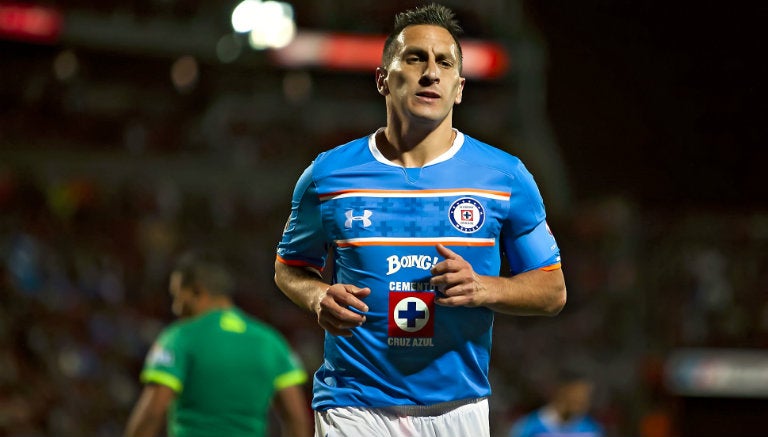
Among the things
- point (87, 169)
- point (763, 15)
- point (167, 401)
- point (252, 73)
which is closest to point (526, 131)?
point (252, 73)

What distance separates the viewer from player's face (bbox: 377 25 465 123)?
348 centimetres

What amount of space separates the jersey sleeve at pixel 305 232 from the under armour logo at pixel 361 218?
169 millimetres

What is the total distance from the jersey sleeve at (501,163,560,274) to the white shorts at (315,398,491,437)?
0.56 metres

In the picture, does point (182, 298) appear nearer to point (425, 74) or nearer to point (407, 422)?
point (407, 422)

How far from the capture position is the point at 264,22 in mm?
21109

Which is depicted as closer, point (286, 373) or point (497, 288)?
point (497, 288)

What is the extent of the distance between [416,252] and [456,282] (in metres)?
0.30

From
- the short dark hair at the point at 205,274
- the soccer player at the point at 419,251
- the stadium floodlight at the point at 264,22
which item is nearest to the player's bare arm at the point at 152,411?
the short dark hair at the point at 205,274

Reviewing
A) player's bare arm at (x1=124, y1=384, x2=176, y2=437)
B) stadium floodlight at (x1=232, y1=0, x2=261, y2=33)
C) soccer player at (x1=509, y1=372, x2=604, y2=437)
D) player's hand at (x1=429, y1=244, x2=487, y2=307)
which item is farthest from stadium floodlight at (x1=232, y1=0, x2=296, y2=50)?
player's hand at (x1=429, y1=244, x2=487, y2=307)

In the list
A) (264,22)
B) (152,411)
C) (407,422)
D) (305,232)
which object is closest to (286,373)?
(152,411)

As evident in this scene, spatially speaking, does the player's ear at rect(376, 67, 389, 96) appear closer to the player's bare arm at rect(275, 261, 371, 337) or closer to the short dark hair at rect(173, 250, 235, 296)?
the player's bare arm at rect(275, 261, 371, 337)

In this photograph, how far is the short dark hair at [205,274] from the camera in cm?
587

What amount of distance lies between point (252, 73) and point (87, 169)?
5.14 meters

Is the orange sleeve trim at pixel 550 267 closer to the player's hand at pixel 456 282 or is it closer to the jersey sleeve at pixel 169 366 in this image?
the player's hand at pixel 456 282
